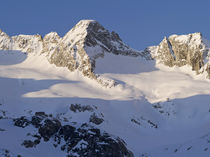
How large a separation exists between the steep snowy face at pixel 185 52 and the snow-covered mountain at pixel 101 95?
1.08 feet

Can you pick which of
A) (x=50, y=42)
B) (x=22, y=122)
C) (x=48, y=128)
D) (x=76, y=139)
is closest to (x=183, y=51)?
(x=50, y=42)

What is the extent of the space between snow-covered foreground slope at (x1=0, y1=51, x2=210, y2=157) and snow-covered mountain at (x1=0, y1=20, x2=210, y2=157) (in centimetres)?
21

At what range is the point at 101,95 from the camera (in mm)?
97062

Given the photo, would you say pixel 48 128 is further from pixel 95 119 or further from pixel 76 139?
pixel 95 119

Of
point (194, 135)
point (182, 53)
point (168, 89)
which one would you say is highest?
point (182, 53)

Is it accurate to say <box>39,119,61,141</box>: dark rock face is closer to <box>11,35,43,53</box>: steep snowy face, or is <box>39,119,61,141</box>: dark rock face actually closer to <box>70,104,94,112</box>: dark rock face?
<box>70,104,94,112</box>: dark rock face

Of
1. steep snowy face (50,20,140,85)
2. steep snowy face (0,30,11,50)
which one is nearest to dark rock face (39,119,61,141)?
steep snowy face (50,20,140,85)

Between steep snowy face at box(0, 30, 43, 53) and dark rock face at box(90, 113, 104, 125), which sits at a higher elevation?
steep snowy face at box(0, 30, 43, 53)

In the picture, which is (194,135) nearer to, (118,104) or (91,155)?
(118,104)

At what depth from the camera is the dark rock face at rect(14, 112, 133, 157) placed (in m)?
37.0

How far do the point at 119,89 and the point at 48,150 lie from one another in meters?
66.2

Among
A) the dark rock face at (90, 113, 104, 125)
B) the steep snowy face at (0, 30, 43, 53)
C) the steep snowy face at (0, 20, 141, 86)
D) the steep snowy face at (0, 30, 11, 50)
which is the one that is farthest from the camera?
the steep snowy face at (0, 30, 11, 50)

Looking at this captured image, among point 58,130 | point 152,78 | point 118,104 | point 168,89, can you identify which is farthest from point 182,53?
point 58,130

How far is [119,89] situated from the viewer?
103m
